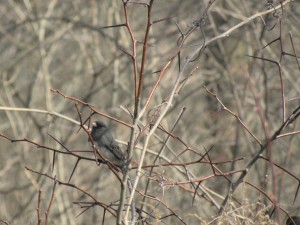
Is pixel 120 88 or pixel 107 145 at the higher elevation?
pixel 120 88

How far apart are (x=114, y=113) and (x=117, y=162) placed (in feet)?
10.5

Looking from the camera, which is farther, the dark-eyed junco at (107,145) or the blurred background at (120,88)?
the blurred background at (120,88)

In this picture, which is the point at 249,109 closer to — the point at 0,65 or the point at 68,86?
the point at 68,86

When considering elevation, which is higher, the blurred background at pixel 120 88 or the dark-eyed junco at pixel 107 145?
the blurred background at pixel 120 88

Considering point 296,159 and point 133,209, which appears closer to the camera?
point 133,209

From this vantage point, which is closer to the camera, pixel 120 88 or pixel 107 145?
pixel 107 145

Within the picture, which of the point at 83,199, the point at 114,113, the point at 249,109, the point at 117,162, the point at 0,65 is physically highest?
the point at 0,65

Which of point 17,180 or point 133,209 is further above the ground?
point 17,180

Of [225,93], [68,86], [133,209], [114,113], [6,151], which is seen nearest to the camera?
[133,209]

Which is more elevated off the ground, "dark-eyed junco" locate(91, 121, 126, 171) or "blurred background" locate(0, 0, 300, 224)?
"blurred background" locate(0, 0, 300, 224)

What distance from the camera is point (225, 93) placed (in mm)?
8273

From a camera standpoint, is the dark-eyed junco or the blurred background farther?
the blurred background

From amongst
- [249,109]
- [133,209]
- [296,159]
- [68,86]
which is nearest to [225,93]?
[249,109]

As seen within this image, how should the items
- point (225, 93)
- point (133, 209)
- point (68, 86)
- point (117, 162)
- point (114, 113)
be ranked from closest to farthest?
point (133, 209)
point (117, 162)
point (114, 113)
point (225, 93)
point (68, 86)
